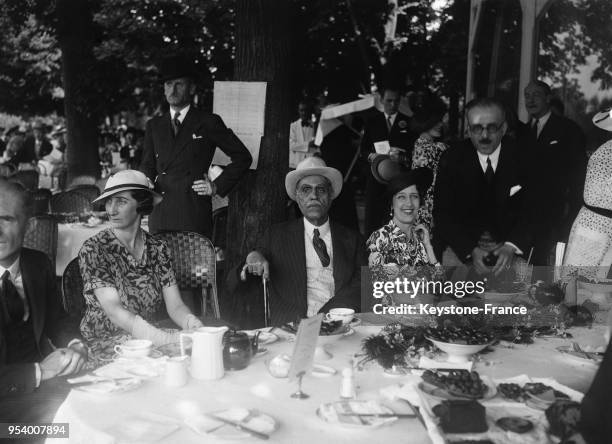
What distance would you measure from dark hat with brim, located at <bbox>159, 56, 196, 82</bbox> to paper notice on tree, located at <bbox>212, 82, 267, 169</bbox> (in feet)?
1.30

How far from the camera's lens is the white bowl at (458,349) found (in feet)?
8.17

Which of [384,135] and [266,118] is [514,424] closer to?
[266,118]

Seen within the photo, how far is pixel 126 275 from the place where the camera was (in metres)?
3.44

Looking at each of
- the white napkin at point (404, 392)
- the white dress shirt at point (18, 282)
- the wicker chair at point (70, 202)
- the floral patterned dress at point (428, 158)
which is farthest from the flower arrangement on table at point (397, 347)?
the wicker chair at point (70, 202)

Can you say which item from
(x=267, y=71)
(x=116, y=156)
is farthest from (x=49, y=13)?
(x=267, y=71)

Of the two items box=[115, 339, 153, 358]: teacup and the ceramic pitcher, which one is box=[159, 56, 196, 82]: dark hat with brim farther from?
the ceramic pitcher

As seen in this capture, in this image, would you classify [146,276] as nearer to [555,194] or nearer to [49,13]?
[555,194]

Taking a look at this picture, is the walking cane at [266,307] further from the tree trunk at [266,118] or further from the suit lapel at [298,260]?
the tree trunk at [266,118]

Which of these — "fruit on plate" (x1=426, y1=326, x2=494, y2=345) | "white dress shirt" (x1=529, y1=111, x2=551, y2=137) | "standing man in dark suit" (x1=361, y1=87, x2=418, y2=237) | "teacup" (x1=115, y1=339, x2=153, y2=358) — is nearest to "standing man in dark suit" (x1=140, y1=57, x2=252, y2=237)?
"standing man in dark suit" (x1=361, y1=87, x2=418, y2=237)

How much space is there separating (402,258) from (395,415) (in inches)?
80.4

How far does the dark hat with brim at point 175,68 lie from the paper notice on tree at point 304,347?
10.3 ft

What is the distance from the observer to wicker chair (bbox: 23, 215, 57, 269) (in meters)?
5.31

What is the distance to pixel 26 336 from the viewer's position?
2.85 meters

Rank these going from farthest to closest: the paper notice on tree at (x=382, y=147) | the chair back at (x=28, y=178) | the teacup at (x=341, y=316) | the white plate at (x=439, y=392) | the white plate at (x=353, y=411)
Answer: the chair back at (x=28, y=178), the paper notice on tree at (x=382, y=147), the teacup at (x=341, y=316), the white plate at (x=439, y=392), the white plate at (x=353, y=411)
